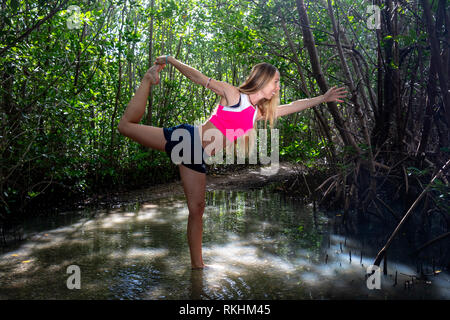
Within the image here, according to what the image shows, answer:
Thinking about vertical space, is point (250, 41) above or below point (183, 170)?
above

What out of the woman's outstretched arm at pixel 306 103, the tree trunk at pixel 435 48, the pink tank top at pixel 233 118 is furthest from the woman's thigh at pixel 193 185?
the tree trunk at pixel 435 48

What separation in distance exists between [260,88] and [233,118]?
308 millimetres

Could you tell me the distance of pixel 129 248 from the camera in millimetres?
4172

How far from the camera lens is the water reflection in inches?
119

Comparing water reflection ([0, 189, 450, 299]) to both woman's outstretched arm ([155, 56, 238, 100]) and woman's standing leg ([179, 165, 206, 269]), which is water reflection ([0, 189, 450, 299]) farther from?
woman's outstretched arm ([155, 56, 238, 100])

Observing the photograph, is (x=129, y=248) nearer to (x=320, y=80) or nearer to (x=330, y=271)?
(x=330, y=271)

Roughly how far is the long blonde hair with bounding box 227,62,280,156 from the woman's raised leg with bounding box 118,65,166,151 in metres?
0.57

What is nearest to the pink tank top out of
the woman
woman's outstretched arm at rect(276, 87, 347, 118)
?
the woman

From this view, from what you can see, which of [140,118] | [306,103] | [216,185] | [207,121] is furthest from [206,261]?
[216,185]

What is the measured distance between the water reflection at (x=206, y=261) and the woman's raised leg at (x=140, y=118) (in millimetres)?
1113

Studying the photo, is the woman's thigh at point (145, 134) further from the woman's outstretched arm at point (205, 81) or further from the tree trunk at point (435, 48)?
the tree trunk at point (435, 48)

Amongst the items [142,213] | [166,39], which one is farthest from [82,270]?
[166,39]
